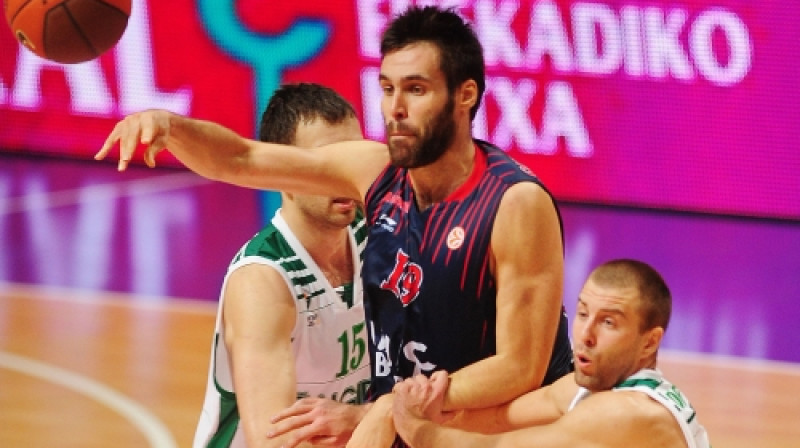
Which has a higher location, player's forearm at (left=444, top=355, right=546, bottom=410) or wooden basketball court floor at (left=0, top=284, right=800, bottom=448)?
player's forearm at (left=444, top=355, right=546, bottom=410)

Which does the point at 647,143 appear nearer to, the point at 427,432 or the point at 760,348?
the point at 760,348

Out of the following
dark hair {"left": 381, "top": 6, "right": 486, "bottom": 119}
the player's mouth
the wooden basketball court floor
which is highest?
dark hair {"left": 381, "top": 6, "right": 486, "bottom": 119}

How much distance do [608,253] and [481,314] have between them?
6.63m

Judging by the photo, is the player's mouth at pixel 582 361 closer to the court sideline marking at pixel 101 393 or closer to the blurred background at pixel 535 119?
the court sideline marking at pixel 101 393

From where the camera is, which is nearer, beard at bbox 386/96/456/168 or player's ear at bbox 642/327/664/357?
player's ear at bbox 642/327/664/357

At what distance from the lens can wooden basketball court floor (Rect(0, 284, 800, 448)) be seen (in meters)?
7.10

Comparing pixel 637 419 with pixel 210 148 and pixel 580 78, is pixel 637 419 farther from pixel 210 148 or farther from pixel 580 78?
pixel 580 78

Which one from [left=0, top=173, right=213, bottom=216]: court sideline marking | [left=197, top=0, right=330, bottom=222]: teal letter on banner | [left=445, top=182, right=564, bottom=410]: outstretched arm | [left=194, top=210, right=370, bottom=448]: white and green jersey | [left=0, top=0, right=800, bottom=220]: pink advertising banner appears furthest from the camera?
[left=197, top=0, right=330, bottom=222]: teal letter on banner

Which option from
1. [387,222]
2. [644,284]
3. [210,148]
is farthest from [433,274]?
[210,148]

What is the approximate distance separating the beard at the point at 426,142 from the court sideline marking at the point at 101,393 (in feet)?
10.9

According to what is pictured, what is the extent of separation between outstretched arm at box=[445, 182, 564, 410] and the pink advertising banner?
8.06m

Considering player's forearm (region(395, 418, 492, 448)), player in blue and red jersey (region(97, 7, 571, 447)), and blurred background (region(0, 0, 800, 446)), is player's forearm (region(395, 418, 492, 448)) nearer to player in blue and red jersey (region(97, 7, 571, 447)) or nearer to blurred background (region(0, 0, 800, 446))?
player in blue and red jersey (region(97, 7, 571, 447))

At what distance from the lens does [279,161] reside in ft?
14.6

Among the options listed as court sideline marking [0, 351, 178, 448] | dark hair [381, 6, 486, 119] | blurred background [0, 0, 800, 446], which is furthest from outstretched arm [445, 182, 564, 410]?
blurred background [0, 0, 800, 446]
